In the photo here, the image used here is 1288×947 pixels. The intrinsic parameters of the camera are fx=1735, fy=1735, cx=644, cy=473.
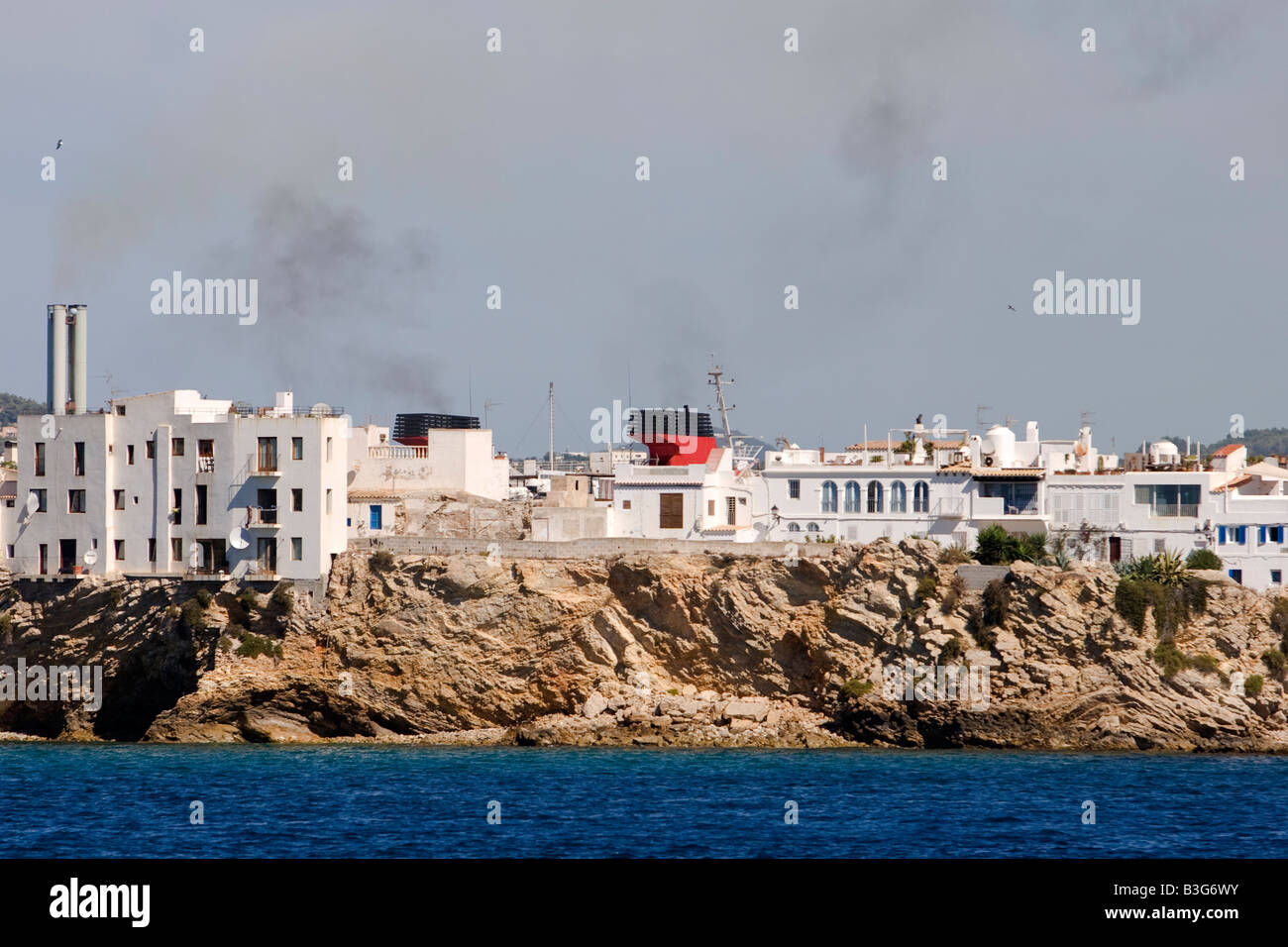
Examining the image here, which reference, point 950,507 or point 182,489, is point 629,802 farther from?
point 950,507

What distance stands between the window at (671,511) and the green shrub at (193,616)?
19.0 meters

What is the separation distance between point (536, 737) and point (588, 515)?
11196 millimetres

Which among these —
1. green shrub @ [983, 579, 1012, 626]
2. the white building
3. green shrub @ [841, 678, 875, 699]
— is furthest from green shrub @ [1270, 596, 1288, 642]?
the white building

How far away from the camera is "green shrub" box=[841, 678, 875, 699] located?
6350cm

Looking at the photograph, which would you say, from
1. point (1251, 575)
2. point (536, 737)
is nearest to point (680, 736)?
point (536, 737)

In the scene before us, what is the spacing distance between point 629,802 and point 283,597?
68.7 ft

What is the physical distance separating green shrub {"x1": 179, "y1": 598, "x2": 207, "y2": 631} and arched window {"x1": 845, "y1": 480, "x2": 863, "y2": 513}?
90.4 feet

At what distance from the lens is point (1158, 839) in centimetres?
4516

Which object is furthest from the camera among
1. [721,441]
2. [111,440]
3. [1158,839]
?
[721,441]

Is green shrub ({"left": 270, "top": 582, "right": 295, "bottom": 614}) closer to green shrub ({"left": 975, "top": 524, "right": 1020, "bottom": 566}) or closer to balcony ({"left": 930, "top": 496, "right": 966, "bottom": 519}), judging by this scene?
green shrub ({"left": 975, "top": 524, "right": 1020, "bottom": 566})

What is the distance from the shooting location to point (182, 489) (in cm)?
6794

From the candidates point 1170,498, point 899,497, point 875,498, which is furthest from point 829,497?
point 1170,498

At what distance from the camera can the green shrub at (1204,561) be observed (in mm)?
68250

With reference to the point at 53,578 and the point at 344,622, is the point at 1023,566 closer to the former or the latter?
the point at 344,622
